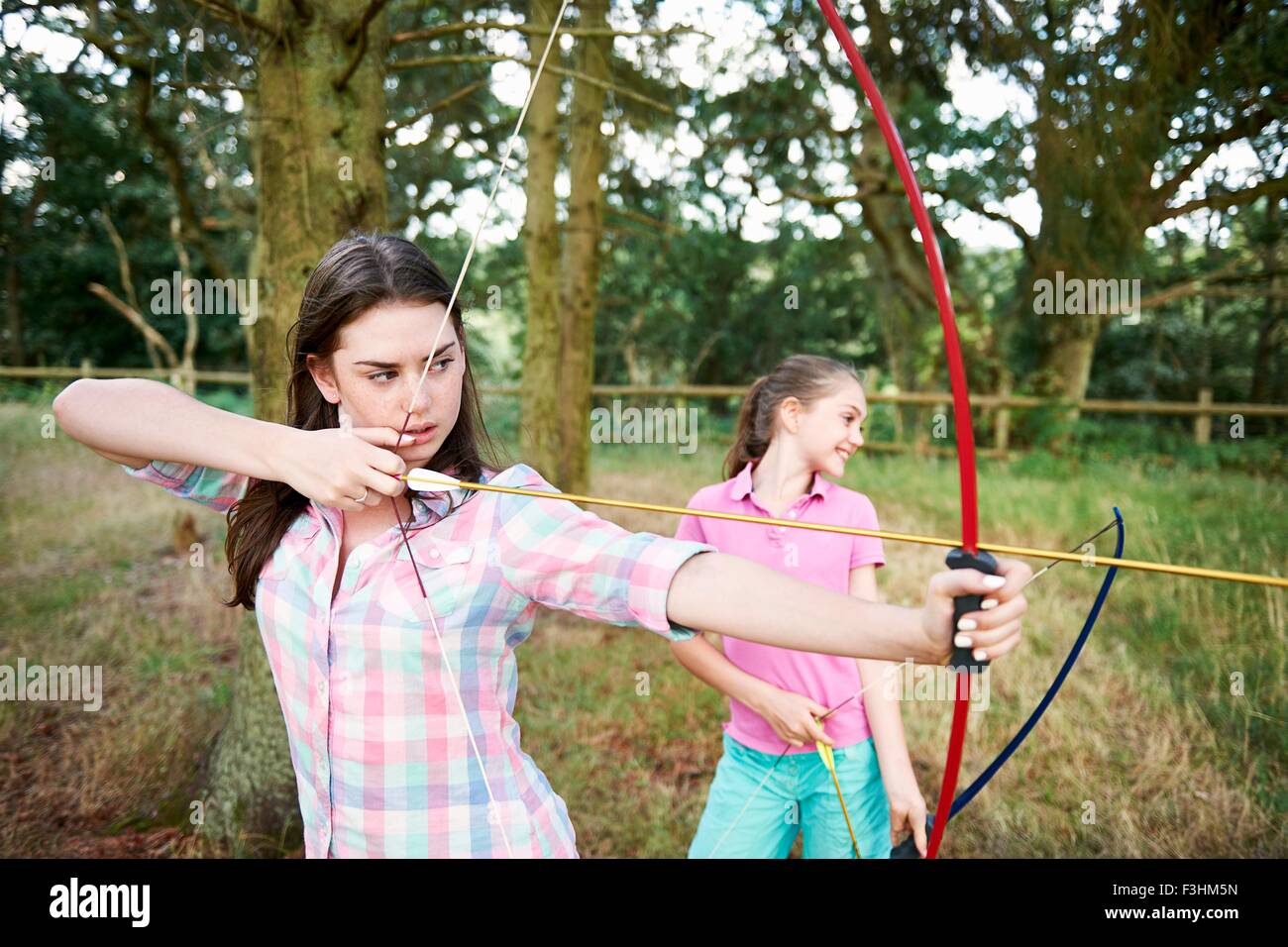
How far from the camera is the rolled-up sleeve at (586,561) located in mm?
970

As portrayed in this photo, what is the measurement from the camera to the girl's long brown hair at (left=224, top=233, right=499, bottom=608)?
3.78 feet

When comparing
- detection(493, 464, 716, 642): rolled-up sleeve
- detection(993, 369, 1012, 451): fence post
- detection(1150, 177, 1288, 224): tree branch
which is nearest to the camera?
detection(493, 464, 716, 642): rolled-up sleeve

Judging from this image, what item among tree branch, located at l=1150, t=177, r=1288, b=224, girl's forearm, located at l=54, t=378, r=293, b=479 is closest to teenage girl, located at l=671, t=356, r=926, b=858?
girl's forearm, located at l=54, t=378, r=293, b=479

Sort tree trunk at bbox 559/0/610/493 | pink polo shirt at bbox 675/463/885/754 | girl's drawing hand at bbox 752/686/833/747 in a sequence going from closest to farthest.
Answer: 1. girl's drawing hand at bbox 752/686/833/747
2. pink polo shirt at bbox 675/463/885/754
3. tree trunk at bbox 559/0/610/493

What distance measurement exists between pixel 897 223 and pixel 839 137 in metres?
1.46

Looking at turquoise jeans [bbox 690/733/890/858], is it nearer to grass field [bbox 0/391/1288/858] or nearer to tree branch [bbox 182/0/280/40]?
grass field [bbox 0/391/1288/858]

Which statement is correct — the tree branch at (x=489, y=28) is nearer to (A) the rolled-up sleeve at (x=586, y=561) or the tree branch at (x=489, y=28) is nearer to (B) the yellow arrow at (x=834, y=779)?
(A) the rolled-up sleeve at (x=586, y=561)

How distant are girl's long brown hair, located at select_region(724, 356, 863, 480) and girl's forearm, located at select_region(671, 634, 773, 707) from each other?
446 millimetres

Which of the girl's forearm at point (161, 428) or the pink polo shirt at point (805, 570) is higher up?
the girl's forearm at point (161, 428)

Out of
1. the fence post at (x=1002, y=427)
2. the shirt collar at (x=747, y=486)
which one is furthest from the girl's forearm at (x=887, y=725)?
the fence post at (x=1002, y=427)

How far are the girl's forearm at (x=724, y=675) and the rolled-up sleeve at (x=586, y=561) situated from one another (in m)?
0.55

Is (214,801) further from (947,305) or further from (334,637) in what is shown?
(947,305)

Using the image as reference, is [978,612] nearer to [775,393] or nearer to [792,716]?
[792,716]

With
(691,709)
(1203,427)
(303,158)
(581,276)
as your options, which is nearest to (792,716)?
(303,158)
